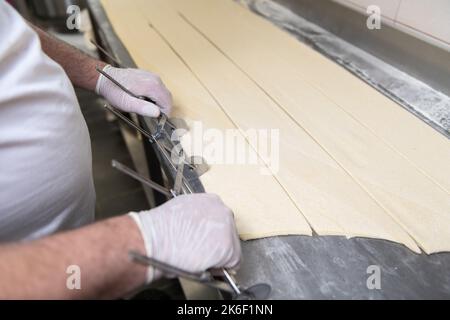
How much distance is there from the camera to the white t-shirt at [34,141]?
801 millimetres

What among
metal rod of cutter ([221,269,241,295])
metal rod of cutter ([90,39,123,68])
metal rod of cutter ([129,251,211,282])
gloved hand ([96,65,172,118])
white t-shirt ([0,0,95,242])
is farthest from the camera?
metal rod of cutter ([90,39,123,68])

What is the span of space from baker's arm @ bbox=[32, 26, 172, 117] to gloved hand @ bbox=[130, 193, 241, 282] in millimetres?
519

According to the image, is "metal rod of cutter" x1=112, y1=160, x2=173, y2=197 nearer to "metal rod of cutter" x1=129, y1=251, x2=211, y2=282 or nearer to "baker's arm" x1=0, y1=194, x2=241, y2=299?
"baker's arm" x1=0, y1=194, x2=241, y2=299

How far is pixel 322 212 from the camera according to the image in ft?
2.83

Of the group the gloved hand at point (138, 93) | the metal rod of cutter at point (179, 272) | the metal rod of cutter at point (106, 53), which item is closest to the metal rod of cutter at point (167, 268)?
the metal rod of cutter at point (179, 272)

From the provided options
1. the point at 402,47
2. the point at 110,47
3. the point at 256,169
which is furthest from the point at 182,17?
the point at 256,169

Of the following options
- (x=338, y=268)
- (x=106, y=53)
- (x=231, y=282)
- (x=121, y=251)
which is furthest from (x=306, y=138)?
(x=106, y=53)

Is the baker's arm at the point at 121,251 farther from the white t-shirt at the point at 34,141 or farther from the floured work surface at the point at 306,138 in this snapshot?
the white t-shirt at the point at 34,141

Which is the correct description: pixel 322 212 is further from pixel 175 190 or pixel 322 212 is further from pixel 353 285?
pixel 175 190

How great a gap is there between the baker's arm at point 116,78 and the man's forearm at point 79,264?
0.58m

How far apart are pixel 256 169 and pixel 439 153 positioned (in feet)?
1.85

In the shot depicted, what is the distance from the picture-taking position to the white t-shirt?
2.63 feet

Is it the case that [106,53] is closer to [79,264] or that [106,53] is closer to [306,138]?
[306,138]

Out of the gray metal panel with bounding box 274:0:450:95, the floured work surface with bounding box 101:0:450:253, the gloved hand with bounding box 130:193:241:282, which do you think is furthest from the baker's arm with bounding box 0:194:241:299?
the gray metal panel with bounding box 274:0:450:95
